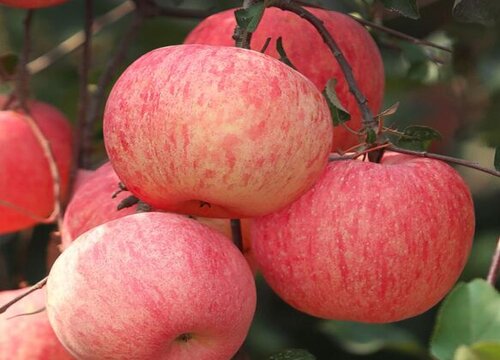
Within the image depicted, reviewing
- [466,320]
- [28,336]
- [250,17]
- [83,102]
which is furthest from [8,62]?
[466,320]

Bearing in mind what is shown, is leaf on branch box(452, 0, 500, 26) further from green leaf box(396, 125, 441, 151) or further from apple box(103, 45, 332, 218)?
apple box(103, 45, 332, 218)

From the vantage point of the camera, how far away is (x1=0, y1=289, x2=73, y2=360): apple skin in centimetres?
131

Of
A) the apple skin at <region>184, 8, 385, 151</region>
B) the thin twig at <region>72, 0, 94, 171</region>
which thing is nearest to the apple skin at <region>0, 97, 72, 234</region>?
the thin twig at <region>72, 0, 94, 171</region>

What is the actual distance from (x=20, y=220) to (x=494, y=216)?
3.95 ft

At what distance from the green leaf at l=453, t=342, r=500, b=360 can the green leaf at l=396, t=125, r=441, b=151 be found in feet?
1.47

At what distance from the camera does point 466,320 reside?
94 centimetres

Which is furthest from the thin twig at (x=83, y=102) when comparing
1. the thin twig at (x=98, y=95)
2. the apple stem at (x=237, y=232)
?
the apple stem at (x=237, y=232)

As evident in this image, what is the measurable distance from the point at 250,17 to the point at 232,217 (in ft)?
0.73

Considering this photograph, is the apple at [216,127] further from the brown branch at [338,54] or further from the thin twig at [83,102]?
the thin twig at [83,102]

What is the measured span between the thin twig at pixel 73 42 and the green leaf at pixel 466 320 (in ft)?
3.72

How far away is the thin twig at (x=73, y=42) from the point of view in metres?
1.94

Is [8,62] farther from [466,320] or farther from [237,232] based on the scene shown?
[466,320]

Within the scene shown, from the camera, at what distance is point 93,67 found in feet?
6.84

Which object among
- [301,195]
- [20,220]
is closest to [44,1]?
[20,220]
